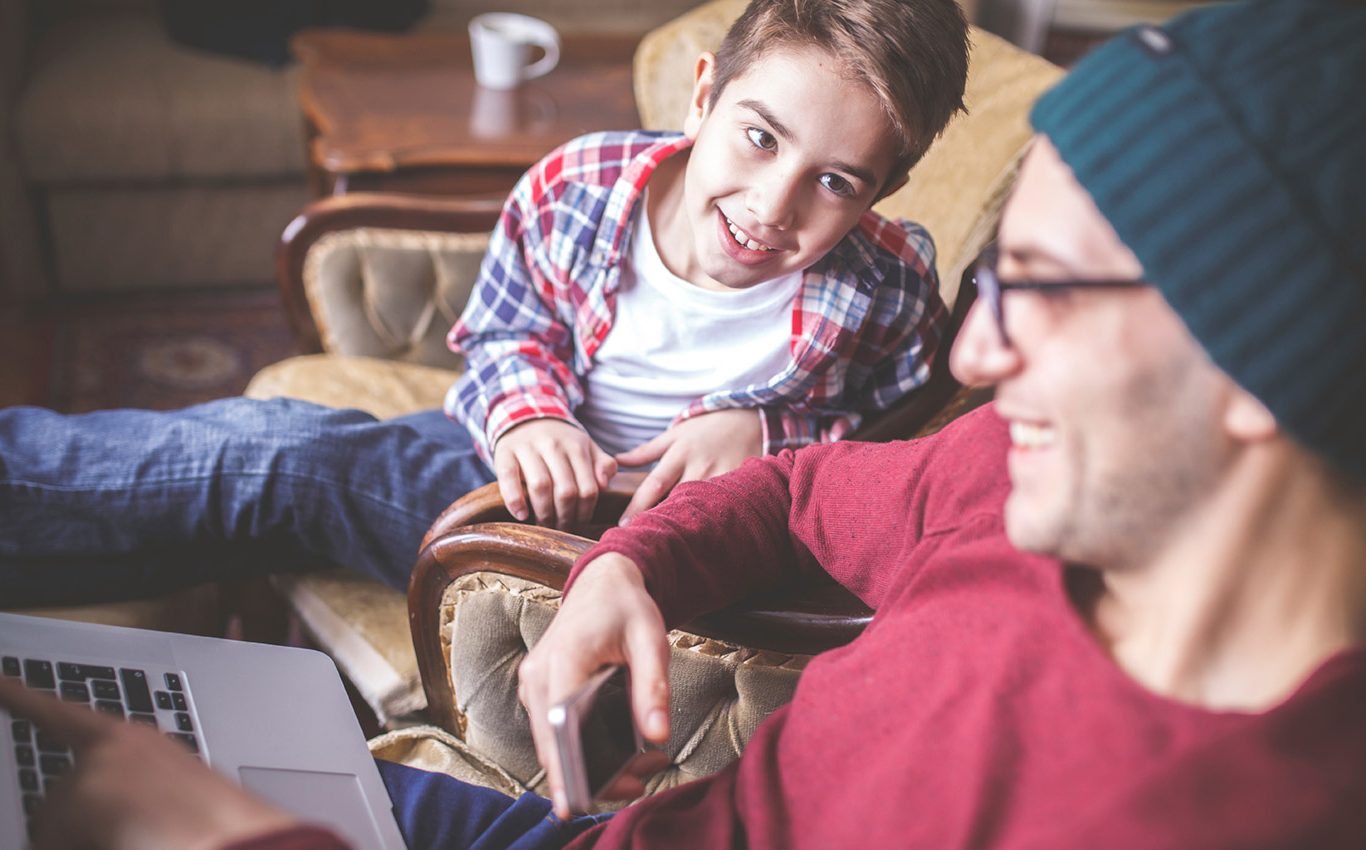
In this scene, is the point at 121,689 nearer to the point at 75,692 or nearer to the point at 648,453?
the point at 75,692

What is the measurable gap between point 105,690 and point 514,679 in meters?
0.34

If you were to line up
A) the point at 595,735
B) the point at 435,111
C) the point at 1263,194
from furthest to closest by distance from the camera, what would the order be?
1. the point at 435,111
2. the point at 595,735
3. the point at 1263,194

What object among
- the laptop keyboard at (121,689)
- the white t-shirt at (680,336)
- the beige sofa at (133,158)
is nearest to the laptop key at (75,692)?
the laptop keyboard at (121,689)

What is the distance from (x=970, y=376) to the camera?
2.26 ft

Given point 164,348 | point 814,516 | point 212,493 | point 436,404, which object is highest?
point 814,516

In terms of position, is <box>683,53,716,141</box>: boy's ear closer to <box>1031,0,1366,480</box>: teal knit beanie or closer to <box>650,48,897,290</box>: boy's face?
<box>650,48,897,290</box>: boy's face

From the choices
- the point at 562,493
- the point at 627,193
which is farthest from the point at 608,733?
the point at 627,193

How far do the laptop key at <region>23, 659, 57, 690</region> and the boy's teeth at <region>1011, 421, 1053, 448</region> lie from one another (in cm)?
75

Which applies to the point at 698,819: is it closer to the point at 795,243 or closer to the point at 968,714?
the point at 968,714

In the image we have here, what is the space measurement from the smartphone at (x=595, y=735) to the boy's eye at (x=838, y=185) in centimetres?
52

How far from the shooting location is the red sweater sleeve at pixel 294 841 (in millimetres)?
603

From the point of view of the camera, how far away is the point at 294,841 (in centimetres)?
61

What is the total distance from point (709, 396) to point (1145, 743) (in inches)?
26.9

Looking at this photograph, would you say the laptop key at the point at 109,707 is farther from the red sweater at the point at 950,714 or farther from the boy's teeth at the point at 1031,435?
the boy's teeth at the point at 1031,435
